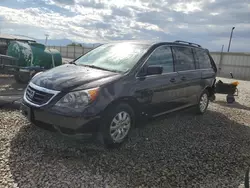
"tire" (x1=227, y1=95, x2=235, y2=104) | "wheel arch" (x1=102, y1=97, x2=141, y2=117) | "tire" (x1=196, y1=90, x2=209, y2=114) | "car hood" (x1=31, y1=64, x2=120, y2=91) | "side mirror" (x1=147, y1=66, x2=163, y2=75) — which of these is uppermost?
"side mirror" (x1=147, y1=66, x2=163, y2=75)

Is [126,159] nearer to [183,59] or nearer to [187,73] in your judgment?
[187,73]

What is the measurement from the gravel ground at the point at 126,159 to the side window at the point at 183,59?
4.41ft

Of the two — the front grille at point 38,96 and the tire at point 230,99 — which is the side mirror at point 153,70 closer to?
the front grille at point 38,96

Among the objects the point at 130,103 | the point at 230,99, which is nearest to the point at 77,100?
the point at 130,103

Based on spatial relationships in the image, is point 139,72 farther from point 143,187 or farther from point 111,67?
point 143,187

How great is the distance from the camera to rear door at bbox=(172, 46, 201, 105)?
504cm

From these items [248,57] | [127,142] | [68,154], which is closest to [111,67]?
[127,142]

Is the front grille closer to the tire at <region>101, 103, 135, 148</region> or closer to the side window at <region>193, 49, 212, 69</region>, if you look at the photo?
the tire at <region>101, 103, 135, 148</region>

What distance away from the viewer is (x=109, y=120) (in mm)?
3492

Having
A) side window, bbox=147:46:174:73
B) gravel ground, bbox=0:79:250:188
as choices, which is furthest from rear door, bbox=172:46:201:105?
gravel ground, bbox=0:79:250:188

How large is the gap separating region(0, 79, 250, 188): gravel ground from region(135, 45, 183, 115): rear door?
0.58m

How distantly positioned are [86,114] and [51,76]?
3.02 ft

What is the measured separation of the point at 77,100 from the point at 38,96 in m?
0.63

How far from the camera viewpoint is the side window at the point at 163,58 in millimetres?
4309
